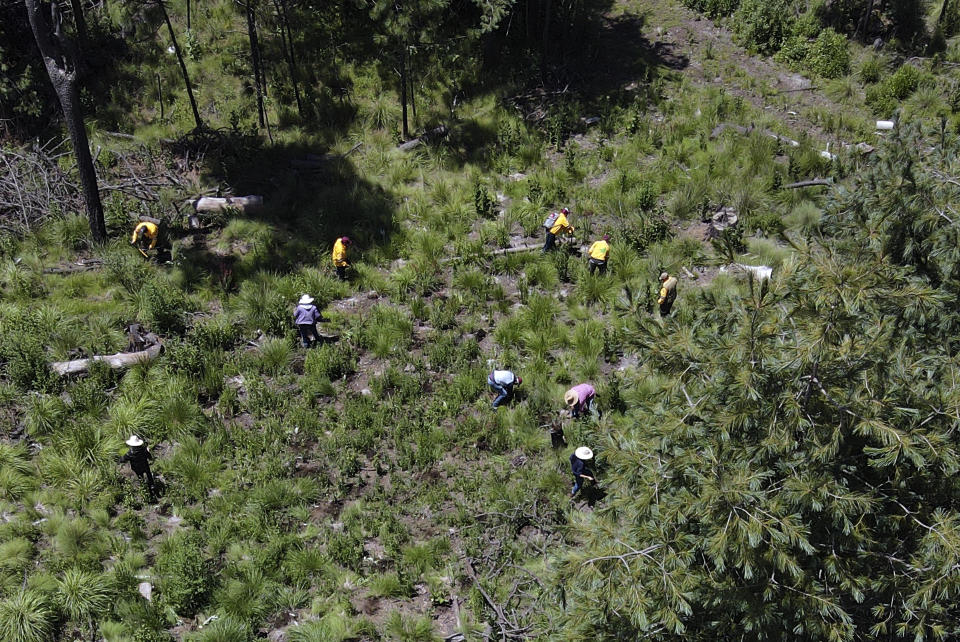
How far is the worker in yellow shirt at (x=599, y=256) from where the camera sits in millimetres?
12727

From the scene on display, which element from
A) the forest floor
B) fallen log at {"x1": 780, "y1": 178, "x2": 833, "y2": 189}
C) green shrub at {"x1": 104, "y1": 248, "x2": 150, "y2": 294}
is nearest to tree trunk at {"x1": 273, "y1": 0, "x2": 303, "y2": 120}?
the forest floor

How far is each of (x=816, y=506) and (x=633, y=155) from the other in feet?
43.3

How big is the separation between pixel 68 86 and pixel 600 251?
37.5 ft

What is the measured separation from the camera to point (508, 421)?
10086 millimetres

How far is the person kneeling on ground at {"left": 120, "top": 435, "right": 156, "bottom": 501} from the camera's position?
845 cm

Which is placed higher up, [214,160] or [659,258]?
[214,160]

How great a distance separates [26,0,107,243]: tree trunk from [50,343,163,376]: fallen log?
431 cm

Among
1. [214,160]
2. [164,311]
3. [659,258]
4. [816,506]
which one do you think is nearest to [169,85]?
[214,160]

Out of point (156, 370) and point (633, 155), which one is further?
point (633, 155)

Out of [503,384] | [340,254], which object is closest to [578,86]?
[340,254]

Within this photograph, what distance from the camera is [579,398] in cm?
993

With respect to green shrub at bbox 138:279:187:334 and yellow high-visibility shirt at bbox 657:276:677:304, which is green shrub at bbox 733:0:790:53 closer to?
yellow high-visibility shirt at bbox 657:276:677:304

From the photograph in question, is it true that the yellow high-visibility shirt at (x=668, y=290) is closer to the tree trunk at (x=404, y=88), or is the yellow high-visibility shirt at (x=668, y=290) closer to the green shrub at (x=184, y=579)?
the green shrub at (x=184, y=579)

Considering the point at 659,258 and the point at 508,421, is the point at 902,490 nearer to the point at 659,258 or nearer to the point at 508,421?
the point at 508,421
